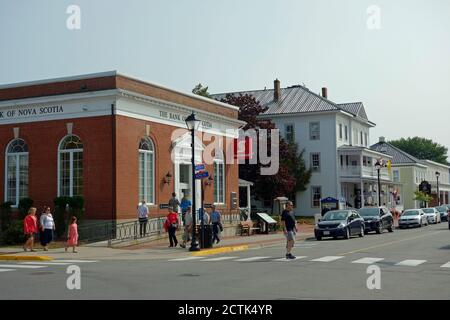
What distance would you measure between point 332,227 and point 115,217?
1120 cm

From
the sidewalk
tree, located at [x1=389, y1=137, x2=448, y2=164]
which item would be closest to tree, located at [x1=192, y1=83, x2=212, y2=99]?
the sidewalk

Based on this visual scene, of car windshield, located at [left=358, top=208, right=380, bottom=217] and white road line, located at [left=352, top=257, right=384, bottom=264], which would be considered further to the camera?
car windshield, located at [left=358, top=208, right=380, bottom=217]

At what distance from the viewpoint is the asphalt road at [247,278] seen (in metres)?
11.8

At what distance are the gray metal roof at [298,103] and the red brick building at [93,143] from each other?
27656 millimetres

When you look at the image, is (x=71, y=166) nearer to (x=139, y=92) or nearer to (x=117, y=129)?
(x=117, y=129)

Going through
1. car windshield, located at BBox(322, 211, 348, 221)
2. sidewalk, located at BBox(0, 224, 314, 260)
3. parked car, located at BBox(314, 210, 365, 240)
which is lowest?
sidewalk, located at BBox(0, 224, 314, 260)

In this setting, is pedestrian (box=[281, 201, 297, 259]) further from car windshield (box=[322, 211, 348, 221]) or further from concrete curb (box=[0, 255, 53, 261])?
car windshield (box=[322, 211, 348, 221])

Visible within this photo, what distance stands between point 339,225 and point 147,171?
33.9ft

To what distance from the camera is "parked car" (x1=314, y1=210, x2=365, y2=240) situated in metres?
31.2

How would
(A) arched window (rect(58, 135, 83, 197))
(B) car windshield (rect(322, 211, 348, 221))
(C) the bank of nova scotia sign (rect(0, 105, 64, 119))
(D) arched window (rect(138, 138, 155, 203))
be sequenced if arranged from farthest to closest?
(B) car windshield (rect(322, 211, 348, 221)) → (D) arched window (rect(138, 138, 155, 203)) → (C) the bank of nova scotia sign (rect(0, 105, 64, 119)) → (A) arched window (rect(58, 135, 83, 197))

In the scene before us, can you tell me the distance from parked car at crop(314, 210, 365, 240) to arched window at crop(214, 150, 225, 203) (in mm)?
7951

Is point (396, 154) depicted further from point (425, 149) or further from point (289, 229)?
point (289, 229)

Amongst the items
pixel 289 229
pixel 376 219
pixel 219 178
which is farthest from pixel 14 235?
pixel 376 219

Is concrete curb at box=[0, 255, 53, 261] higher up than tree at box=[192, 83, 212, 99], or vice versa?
tree at box=[192, 83, 212, 99]
